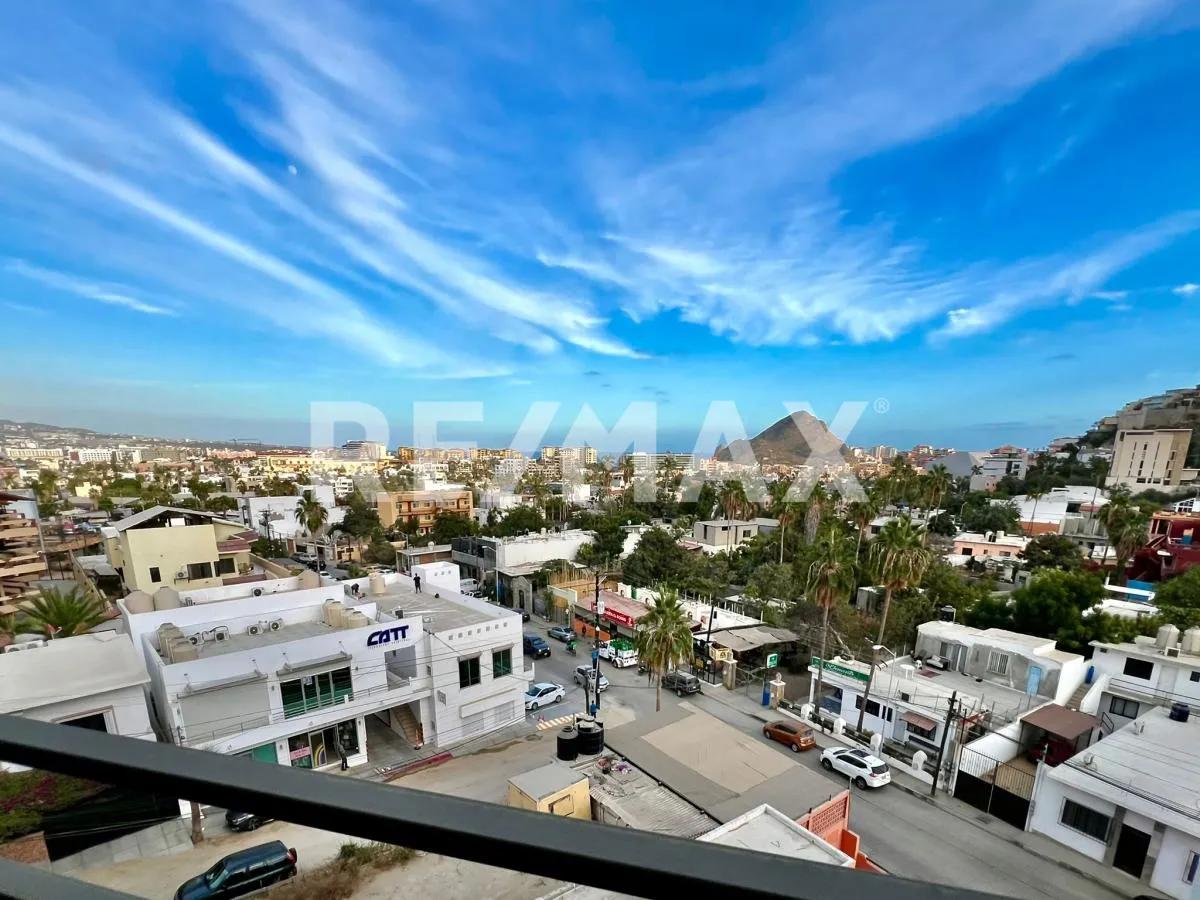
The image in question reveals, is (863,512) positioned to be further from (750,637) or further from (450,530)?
(450,530)

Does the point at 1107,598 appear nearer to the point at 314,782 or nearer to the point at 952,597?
the point at 952,597

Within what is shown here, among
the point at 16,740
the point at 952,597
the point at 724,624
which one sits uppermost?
the point at 16,740

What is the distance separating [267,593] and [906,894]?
584 inches

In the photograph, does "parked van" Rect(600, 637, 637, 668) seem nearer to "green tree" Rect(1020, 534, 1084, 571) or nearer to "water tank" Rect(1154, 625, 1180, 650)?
"water tank" Rect(1154, 625, 1180, 650)

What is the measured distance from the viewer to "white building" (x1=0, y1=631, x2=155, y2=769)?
7.94m

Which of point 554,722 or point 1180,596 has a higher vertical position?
point 1180,596

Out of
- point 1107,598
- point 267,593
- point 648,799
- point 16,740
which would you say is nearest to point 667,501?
point 1107,598

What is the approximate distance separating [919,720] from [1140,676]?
17.2 feet

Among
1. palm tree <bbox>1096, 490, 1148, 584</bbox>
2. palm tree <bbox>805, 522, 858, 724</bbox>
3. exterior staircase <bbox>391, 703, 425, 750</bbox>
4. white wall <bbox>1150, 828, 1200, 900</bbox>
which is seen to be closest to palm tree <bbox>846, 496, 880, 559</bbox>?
palm tree <bbox>805, 522, 858, 724</bbox>

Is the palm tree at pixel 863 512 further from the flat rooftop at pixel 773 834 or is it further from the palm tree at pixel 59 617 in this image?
the palm tree at pixel 59 617

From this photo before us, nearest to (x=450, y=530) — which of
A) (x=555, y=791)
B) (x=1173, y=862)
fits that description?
(x=555, y=791)

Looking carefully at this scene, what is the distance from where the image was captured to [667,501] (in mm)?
42250

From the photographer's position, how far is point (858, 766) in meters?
10.7

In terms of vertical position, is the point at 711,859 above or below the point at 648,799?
above
